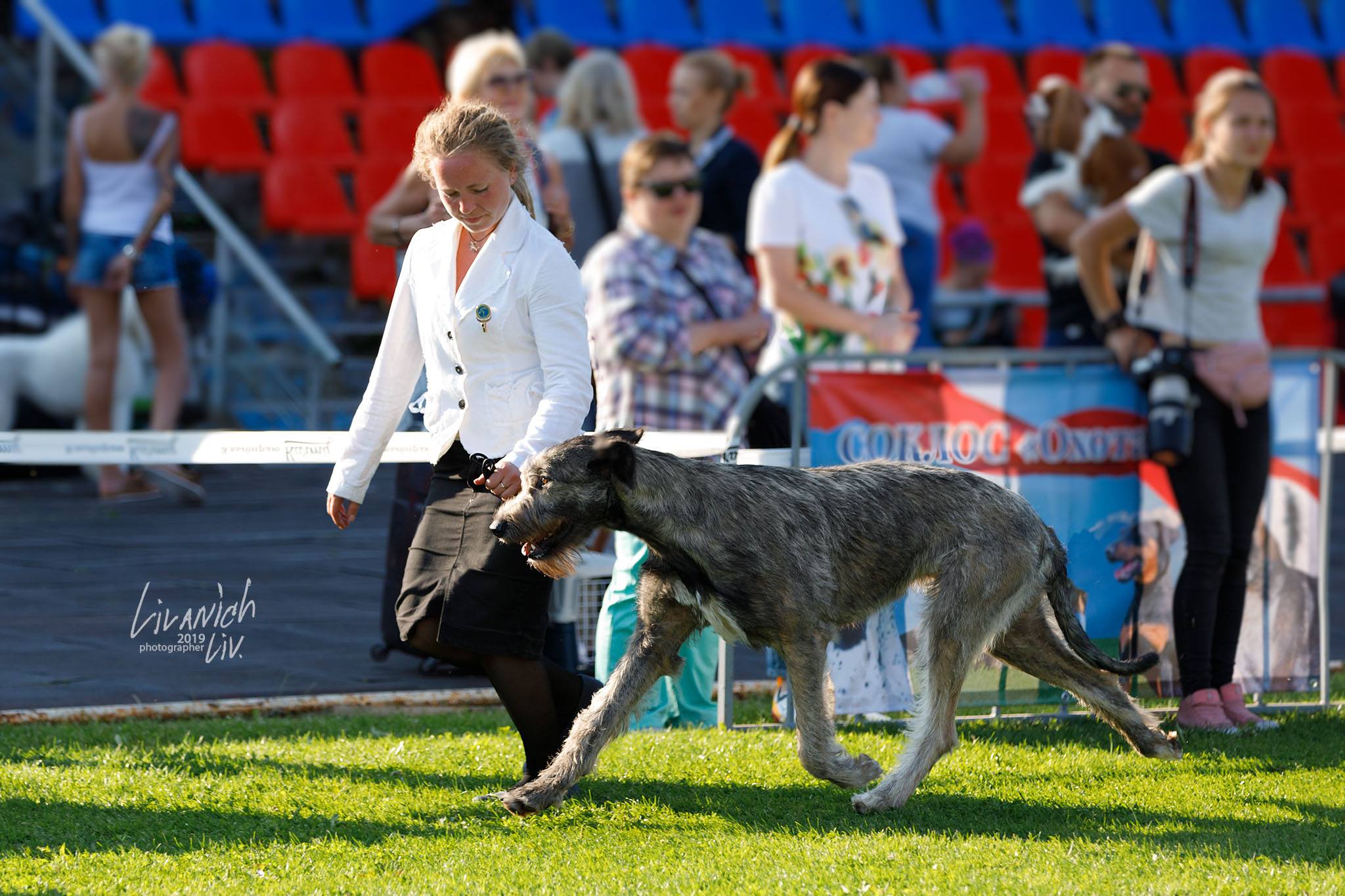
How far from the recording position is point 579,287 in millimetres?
4754

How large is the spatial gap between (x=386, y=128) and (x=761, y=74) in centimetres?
391

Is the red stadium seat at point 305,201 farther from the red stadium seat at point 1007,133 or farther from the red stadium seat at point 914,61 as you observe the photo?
the red stadium seat at point 1007,133

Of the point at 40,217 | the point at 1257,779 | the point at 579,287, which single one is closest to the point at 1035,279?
the point at 40,217

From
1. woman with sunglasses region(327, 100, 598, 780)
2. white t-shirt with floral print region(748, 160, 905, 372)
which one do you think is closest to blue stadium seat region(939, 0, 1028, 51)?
white t-shirt with floral print region(748, 160, 905, 372)

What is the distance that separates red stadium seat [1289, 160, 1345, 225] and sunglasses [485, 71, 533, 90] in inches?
467

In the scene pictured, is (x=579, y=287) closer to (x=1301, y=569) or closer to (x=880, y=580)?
(x=880, y=580)

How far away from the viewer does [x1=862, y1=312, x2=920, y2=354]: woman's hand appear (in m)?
7.14

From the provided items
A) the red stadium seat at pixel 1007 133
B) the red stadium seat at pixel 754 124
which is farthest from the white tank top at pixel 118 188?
the red stadium seat at pixel 1007 133

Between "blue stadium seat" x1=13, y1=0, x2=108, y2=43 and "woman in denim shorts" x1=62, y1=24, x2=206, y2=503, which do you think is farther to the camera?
"blue stadium seat" x1=13, y1=0, x2=108, y2=43

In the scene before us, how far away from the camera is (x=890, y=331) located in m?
7.13

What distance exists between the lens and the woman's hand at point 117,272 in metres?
9.84

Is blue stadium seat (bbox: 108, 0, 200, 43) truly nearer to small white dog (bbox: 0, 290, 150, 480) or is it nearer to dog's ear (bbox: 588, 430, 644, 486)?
small white dog (bbox: 0, 290, 150, 480)

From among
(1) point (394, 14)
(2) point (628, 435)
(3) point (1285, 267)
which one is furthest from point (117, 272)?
(3) point (1285, 267)

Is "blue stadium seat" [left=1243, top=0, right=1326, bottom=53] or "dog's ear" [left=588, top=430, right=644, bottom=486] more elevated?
"blue stadium seat" [left=1243, top=0, right=1326, bottom=53]
